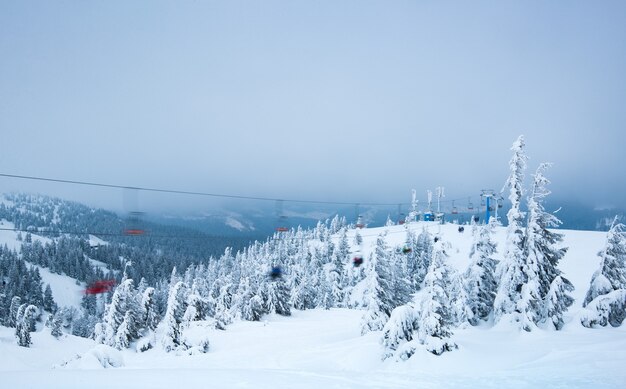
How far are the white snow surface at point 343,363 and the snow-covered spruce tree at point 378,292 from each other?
235 cm

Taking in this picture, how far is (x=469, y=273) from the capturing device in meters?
27.0

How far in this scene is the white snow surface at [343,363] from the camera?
10.8 meters

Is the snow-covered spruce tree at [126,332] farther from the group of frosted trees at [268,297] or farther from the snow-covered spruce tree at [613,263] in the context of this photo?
the snow-covered spruce tree at [613,263]

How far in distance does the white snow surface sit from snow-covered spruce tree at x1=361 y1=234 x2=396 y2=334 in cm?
235

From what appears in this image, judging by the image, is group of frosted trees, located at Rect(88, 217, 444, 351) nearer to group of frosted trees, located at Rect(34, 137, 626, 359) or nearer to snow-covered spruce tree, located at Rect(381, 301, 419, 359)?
group of frosted trees, located at Rect(34, 137, 626, 359)

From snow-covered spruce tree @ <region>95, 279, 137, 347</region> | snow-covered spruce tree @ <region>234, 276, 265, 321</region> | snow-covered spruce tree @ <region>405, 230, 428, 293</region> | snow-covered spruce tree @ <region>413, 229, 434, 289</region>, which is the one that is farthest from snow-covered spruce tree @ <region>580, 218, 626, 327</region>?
snow-covered spruce tree @ <region>413, 229, 434, 289</region>

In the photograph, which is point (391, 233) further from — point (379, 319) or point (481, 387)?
point (481, 387)

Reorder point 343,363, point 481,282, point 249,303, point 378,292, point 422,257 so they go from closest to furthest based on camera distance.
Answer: point 343,363
point 481,282
point 378,292
point 249,303
point 422,257

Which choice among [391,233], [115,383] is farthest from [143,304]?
[391,233]

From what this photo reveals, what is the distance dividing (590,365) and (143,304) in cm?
4239

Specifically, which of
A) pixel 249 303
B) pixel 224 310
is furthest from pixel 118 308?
pixel 249 303

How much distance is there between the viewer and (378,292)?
31047 mm

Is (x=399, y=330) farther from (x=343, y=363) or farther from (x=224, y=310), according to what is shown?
(x=224, y=310)

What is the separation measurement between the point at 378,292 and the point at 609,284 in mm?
16145
